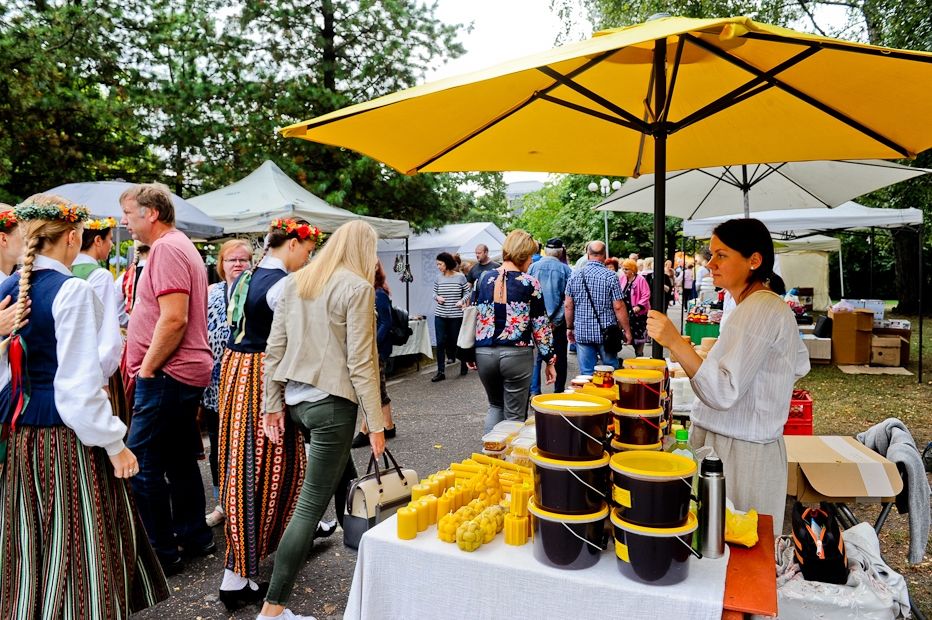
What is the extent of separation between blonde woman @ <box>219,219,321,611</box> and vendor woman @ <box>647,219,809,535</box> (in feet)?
6.48

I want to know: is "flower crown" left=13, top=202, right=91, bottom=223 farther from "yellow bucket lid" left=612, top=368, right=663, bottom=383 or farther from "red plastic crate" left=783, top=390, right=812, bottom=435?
"red plastic crate" left=783, top=390, right=812, bottom=435

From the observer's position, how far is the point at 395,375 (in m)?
10.2

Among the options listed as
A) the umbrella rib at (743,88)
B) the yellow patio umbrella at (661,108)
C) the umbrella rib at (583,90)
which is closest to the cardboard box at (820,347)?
the yellow patio umbrella at (661,108)

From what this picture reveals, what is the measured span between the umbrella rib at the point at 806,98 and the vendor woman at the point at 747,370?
587 mm

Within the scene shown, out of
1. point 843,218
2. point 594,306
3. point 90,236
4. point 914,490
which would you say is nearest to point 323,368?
point 90,236

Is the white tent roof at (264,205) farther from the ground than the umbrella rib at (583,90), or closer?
farther from the ground

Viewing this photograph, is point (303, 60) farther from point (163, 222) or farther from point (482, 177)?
point (163, 222)

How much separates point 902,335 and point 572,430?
11.3 metres

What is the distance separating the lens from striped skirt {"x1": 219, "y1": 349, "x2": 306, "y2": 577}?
10.5 feet

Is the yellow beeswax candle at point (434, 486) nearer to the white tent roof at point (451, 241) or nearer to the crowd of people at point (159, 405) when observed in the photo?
the crowd of people at point (159, 405)

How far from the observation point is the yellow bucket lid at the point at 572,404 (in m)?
1.81

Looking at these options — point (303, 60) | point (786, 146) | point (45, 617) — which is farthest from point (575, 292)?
point (303, 60)

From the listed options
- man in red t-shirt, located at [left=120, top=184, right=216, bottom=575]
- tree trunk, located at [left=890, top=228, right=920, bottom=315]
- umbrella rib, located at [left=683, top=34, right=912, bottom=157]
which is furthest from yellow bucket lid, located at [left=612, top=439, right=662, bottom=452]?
tree trunk, located at [left=890, top=228, right=920, bottom=315]

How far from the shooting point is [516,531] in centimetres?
200
